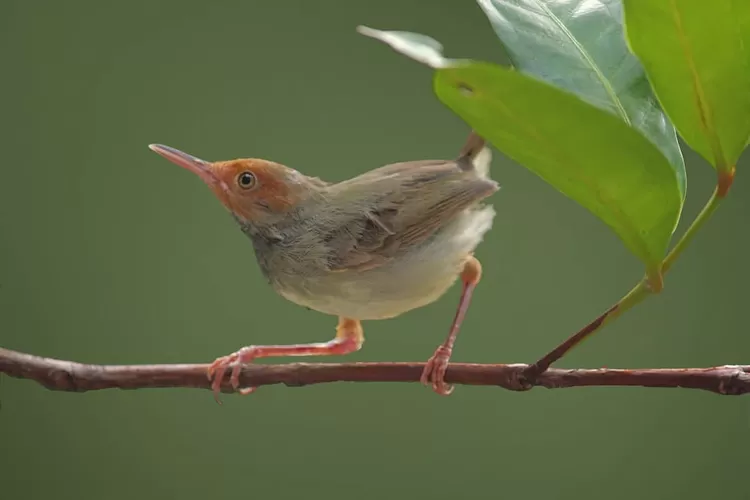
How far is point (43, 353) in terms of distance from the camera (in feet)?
6.61

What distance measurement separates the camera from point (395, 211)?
1.22 m

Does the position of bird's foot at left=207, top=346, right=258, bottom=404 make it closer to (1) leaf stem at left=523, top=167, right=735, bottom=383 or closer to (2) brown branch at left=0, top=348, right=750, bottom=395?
(2) brown branch at left=0, top=348, right=750, bottom=395

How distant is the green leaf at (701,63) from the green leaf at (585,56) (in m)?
0.07

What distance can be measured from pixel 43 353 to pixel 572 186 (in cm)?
176

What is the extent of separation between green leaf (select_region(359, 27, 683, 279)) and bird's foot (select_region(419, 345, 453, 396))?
429 millimetres

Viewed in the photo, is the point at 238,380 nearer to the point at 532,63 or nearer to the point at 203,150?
the point at 532,63

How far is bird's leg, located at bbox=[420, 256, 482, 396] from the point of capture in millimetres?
1101

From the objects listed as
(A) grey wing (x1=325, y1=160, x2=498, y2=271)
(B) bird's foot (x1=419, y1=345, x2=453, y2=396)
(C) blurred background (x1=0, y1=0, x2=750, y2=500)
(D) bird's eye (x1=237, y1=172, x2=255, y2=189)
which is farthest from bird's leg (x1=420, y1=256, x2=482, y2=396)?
(C) blurred background (x1=0, y1=0, x2=750, y2=500)

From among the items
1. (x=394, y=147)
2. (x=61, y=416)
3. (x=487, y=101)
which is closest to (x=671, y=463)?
(x=394, y=147)

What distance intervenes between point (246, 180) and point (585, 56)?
601 millimetres

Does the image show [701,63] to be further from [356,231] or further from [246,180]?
[246,180]

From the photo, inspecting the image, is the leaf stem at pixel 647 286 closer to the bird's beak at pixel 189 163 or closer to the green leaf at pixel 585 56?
the green leaf at pixel 585 56

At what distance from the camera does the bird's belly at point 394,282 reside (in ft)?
3.79

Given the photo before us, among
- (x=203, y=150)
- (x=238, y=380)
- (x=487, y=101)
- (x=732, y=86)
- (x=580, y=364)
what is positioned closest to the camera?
(x=487, y=101)
